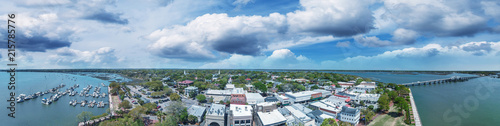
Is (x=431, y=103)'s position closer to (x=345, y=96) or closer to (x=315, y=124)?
(x=345, y=96)

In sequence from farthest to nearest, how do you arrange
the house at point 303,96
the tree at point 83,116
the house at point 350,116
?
the house at point 303,96
the house at point 350,116
the tree at point 83,116

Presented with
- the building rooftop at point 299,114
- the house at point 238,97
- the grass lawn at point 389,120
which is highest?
the house at point 238,97

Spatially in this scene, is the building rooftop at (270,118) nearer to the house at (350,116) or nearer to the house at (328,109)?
the house at (328,109)

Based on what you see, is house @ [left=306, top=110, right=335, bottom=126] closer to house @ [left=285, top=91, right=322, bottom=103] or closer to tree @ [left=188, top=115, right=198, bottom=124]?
house @ [left=285, top=91, right=322, bottom=103]

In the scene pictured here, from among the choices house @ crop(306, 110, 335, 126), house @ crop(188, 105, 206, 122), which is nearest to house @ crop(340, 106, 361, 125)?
house @ crop(306, 110, 335, 126)

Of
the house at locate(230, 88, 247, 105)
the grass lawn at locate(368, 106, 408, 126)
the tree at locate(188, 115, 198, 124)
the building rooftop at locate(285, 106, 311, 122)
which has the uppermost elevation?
the house at locate(230, 88, 247, 105)

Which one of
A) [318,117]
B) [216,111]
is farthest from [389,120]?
[216,111]

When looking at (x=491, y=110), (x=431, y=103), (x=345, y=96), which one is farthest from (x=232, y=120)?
(x=491, y=110)

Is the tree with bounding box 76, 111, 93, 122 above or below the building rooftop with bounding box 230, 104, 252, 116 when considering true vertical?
below

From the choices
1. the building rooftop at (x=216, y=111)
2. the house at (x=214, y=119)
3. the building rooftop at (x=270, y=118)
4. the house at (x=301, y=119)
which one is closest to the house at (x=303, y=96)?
the house at (x=301, y=119)
